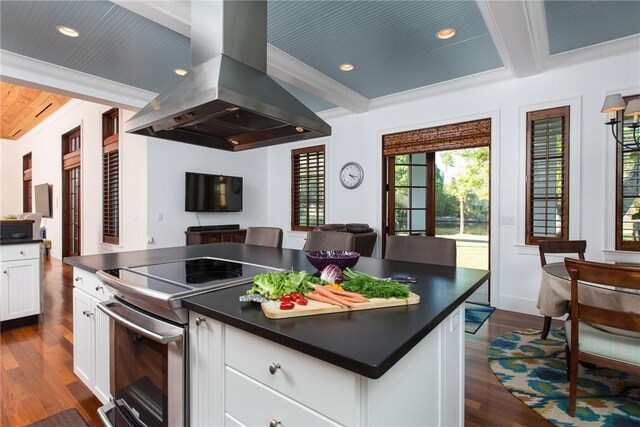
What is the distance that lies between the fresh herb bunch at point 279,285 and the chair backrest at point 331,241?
110 cm

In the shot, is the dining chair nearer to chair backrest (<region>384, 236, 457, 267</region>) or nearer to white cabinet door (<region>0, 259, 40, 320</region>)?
chair backrest (<region>384, 236, 457, 267</region>)

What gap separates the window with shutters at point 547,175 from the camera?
11.6 ft

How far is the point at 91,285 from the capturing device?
1.90m

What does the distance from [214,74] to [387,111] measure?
385cm

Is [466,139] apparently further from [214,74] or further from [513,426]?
[214,74]

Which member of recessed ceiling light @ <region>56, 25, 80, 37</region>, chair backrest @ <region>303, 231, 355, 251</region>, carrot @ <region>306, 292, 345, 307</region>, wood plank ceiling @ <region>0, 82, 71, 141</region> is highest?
wood plank ceiling @ <region>0, 82, 71, 141</region>

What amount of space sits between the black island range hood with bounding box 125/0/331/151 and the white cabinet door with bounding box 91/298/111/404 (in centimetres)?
108

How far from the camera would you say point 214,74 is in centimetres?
148

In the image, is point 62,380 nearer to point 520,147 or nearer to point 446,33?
point 446,33

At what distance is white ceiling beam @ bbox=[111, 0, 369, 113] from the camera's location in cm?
242

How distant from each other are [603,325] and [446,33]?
2599 millimetres

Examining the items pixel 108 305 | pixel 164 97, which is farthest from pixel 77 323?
pixel 164 97

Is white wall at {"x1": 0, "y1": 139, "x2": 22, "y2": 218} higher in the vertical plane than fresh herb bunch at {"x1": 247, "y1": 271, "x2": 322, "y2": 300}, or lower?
higher

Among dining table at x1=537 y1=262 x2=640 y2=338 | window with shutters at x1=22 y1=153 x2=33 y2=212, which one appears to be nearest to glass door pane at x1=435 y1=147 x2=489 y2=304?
dining table at x1=537 y1=262 x2=640 y2=338
